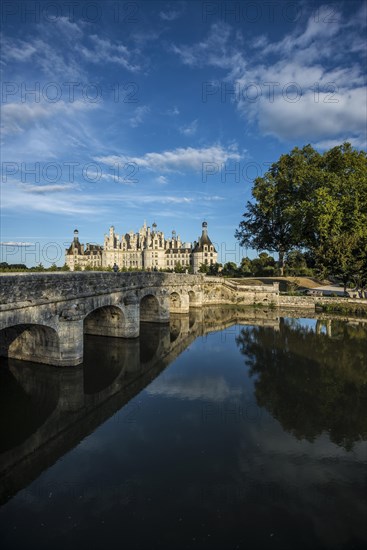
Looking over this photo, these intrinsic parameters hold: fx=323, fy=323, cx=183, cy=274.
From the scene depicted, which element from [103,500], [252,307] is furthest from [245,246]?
[103,500]

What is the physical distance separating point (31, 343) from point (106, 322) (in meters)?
7.44

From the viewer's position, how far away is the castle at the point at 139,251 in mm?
113188

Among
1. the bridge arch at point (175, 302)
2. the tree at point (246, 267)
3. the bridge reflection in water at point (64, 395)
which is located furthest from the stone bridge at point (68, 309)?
the tree at point (246, 267)

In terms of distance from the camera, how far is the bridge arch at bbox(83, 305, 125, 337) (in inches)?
977

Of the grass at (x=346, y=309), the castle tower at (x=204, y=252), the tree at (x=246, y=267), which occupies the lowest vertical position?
the grass at (x=346, y=309)

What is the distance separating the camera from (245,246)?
53906mm

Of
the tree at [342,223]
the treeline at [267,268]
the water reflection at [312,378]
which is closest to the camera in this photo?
the water reflection at [312,378]

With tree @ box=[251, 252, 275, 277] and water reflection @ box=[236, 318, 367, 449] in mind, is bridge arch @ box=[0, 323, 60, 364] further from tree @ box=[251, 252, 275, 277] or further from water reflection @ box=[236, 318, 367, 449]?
tree @ box=[251, 252, 275, 277]

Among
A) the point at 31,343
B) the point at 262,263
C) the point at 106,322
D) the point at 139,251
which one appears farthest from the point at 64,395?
the point at 139,251

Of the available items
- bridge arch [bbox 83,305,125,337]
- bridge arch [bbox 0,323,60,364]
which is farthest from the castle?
bridge arch [bbox 0,323,60,364]

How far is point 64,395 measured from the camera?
48.9 feet

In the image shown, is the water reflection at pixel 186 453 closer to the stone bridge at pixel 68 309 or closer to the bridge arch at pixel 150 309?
the stone bridge at pixel 68 309

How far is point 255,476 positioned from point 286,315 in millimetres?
29400

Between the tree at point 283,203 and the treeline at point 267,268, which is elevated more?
the tree at point 283,203
